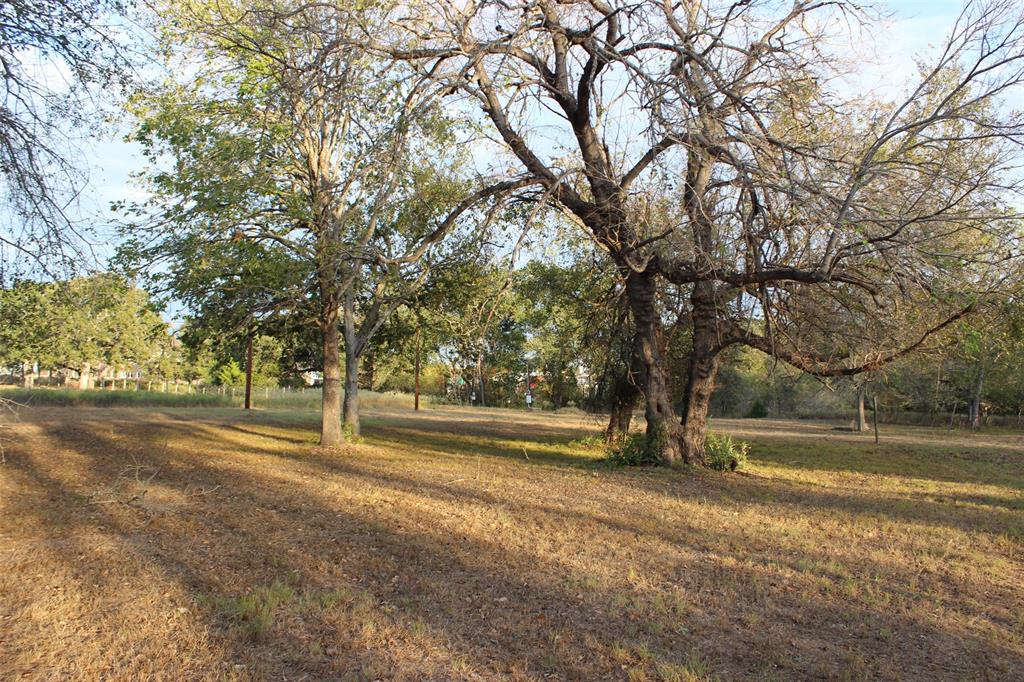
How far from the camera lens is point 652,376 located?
1478 centimetres

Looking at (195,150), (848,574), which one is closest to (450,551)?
(848,574)

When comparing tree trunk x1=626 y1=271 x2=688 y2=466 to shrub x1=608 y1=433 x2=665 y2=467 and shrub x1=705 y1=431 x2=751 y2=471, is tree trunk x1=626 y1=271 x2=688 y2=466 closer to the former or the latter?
shrub x1=608 y1=433 x2=665 y2=467

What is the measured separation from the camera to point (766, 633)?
205 inches

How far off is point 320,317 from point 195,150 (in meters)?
4.69

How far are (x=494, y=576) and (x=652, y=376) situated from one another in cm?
886

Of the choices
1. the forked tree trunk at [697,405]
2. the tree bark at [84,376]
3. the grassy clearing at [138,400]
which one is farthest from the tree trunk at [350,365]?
the tree bark at [84,376]

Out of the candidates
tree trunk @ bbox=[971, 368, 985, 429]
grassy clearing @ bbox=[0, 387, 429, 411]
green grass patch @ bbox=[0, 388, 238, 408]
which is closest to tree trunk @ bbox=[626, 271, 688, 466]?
grassy clearing @ bbox=[0, 387, 429, 411]

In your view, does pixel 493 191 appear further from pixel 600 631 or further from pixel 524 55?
pixel 600 631

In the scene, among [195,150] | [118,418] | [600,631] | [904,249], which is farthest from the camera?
[118,418]

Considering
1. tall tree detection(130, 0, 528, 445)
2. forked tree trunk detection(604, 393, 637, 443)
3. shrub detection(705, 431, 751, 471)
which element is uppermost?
tall tree detection(130, 0, 528, 445)

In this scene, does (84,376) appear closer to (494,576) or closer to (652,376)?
(652,376)

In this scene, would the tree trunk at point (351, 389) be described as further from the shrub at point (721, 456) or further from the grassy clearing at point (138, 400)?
the grassy clearing at point (138, 400)

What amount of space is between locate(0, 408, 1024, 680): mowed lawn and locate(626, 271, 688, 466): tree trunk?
1275 millimetres

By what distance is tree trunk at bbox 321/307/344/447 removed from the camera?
17.4 meters
